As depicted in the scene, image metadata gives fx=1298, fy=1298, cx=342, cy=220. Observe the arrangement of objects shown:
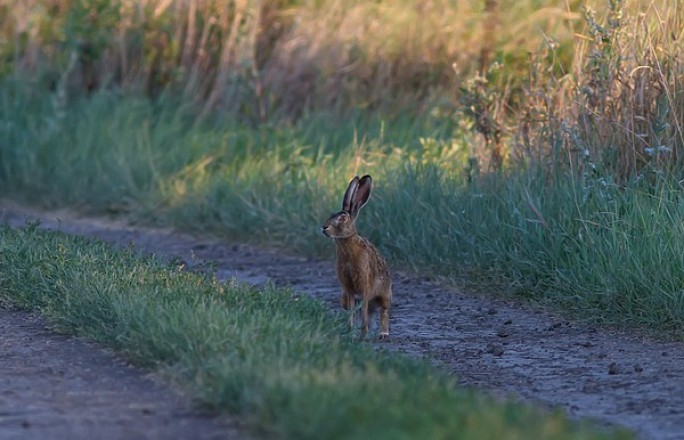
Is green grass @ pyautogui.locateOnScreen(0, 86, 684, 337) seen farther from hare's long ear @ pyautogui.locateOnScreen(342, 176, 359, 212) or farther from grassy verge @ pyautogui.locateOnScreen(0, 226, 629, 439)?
grassy verge @ pyautogui.locateOnScreen(0, 226, 629, 439)

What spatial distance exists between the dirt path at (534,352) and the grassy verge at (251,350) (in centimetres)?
57

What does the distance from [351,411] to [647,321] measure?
299cm

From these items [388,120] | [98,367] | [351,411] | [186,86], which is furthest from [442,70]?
[351,411]

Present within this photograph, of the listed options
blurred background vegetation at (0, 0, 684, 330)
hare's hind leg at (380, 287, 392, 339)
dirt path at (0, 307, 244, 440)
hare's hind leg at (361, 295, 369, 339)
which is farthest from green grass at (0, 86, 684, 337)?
dirt path at (0, 307, 244, 440)

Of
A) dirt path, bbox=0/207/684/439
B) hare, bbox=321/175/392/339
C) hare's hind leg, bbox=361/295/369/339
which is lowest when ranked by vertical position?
dirt path, bbox=0/207/684/439

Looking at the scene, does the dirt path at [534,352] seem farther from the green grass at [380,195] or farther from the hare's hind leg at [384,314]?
the green grass at [380,195]

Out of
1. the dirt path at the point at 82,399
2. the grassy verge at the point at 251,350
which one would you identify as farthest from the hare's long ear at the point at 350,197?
the dirt path at the point at 82,399

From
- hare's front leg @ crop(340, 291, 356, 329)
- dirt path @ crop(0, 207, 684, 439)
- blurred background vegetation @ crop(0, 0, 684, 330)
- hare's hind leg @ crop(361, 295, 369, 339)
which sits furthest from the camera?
blurred background vegetation @ crop(0, 0, 684, 330)

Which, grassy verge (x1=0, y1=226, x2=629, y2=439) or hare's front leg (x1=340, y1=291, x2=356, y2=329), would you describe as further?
hare's front leg (x1=340, y1=291, x2=356, y2=329)

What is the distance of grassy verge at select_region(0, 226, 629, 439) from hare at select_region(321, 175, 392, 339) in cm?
31

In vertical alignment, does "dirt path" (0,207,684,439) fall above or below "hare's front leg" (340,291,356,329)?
below

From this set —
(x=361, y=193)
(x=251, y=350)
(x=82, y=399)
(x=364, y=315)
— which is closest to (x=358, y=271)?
(x=364, y=315)

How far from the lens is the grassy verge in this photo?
4227 millimetres

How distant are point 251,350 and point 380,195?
14.5ft
